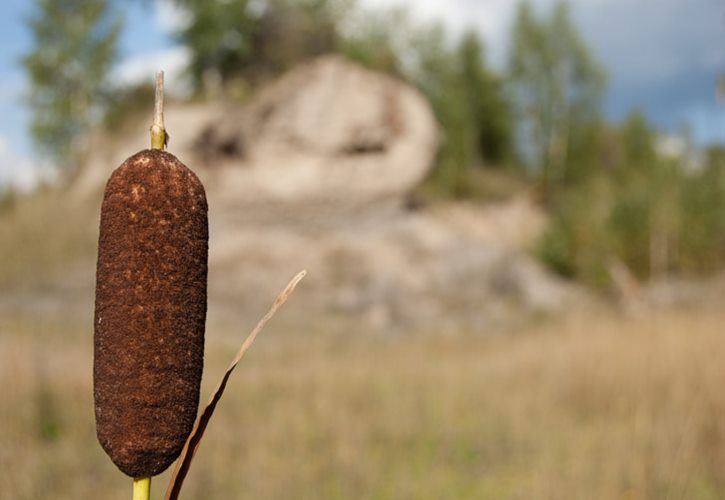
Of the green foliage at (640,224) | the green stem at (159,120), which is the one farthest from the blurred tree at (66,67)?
the green stem at (159,120)

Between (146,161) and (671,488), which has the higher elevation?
(146,161)

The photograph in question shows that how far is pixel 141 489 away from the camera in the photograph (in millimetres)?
622

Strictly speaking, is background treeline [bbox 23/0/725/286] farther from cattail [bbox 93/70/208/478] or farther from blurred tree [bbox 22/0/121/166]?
cattail [bbox 93/70/208/478]

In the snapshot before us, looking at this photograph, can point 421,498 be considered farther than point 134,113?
No

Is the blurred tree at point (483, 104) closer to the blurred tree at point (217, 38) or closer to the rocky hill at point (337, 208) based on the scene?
the rocky hill at point (337, 208)

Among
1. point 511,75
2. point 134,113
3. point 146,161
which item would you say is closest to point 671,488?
point 146,161

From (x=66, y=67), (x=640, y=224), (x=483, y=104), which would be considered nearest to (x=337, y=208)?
(x=640, y=224)

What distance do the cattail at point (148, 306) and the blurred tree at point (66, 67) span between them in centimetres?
2444

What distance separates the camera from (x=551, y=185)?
2831cm

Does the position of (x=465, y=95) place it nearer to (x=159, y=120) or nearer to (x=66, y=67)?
(x=66, y=67)

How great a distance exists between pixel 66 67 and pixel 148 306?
25.9 metres

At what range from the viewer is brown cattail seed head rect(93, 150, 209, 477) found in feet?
2.06

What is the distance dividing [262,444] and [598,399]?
338 cm

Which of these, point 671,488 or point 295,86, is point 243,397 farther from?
point 295,86
